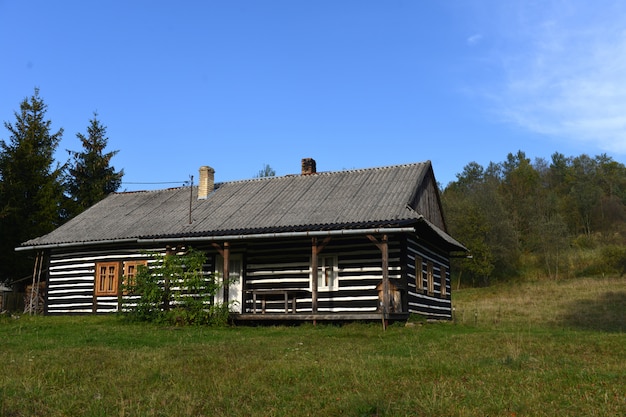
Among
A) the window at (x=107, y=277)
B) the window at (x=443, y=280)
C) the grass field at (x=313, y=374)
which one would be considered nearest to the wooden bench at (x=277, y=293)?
the grass field at (x=313, y=374)

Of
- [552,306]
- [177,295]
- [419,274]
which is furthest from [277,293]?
[552,306]

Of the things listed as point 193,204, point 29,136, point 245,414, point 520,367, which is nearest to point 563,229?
point 193,204

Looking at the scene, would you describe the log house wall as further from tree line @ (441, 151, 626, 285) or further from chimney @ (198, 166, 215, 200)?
tree line @ (441, 151, 626, 285)

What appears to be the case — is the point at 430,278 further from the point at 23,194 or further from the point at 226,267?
the point at 23,194

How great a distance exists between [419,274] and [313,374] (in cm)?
1336

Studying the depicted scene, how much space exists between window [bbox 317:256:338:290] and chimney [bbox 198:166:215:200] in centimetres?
760

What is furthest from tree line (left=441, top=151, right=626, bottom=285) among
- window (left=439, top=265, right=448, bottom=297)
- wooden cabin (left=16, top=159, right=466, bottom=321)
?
wooden cabin (left=16, top=159, right=466, bottom=321)

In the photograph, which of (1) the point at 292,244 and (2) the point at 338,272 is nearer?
(2) the point at 338,272

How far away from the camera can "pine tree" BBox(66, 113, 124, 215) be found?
4200 centimetres

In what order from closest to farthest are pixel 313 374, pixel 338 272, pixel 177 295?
pixel 313 374, pixel 177 295, pixel 338 272

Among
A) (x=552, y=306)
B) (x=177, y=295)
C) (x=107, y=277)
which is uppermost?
(x=107, y=277)

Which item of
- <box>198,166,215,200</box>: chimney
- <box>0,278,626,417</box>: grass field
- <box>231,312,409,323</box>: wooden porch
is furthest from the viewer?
<box>198,166,215,200</box>: chimney

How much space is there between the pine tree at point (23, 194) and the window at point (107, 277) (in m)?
9.62

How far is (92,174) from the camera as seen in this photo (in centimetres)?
4338
